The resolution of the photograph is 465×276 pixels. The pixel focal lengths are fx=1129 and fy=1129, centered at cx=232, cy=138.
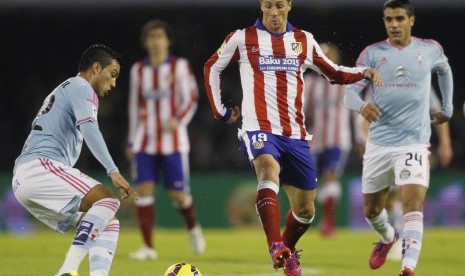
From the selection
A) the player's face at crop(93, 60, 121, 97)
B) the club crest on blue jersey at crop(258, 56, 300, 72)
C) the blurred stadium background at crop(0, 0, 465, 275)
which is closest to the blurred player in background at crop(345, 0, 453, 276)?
the club crest on blue jersey at crop(258, 56, 300, 72)

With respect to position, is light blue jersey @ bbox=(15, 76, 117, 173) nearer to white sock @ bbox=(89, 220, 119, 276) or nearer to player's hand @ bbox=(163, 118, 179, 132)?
white sock @ bbox=(89, 220, 119, 276)

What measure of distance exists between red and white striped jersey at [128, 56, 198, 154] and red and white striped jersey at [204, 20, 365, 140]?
4291 mm

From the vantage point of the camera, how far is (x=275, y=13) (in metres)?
8.81

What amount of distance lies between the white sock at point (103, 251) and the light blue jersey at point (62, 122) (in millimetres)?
601

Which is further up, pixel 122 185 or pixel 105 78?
pixel 105 78

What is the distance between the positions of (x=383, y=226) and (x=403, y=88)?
1485 millimetres

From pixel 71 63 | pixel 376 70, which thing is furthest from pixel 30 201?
pixel 71 63

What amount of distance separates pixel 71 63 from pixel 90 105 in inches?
657

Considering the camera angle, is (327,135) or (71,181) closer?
(71,181)

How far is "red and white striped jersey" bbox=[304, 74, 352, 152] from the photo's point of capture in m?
16.4

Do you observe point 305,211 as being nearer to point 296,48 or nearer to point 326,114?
point 296,48

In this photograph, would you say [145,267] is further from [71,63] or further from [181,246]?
[71,63]

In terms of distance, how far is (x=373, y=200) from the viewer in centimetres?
1005

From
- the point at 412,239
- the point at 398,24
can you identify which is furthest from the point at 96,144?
the point at 398,24
